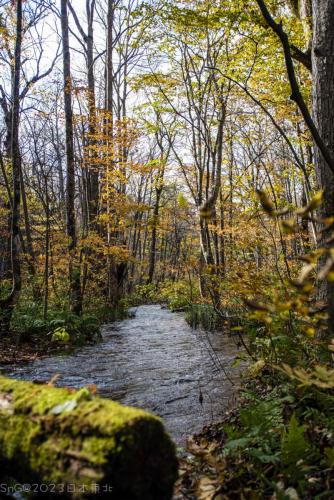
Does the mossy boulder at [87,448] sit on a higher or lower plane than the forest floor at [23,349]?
higher

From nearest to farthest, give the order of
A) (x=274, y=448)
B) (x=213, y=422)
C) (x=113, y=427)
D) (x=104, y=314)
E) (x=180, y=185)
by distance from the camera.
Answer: (x=113, y=427) → (x=274, y=448) → (x=213, y=422) → (x=104, y=314) → (x=180, y=185)

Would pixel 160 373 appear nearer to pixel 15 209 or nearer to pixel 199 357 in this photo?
pixel 199 357

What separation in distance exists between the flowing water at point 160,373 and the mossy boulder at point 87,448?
1649mm

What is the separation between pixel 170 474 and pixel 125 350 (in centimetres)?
605

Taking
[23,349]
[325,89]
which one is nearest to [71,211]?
[23,349]

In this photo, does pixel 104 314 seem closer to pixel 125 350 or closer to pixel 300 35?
pixel 125 350

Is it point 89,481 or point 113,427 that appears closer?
point 89,481

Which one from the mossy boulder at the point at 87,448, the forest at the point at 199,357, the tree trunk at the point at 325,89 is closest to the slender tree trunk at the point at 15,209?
the forest at the point at 199,357

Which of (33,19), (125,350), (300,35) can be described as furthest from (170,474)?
(33,19)

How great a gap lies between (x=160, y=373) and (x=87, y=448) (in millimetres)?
4130

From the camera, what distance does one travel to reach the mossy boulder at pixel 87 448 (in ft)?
5.07

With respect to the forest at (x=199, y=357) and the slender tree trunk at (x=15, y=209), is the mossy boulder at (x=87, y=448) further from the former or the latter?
the slender tree trunk at (x=15, y=209)

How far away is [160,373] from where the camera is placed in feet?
18.4

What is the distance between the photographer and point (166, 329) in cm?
1104
